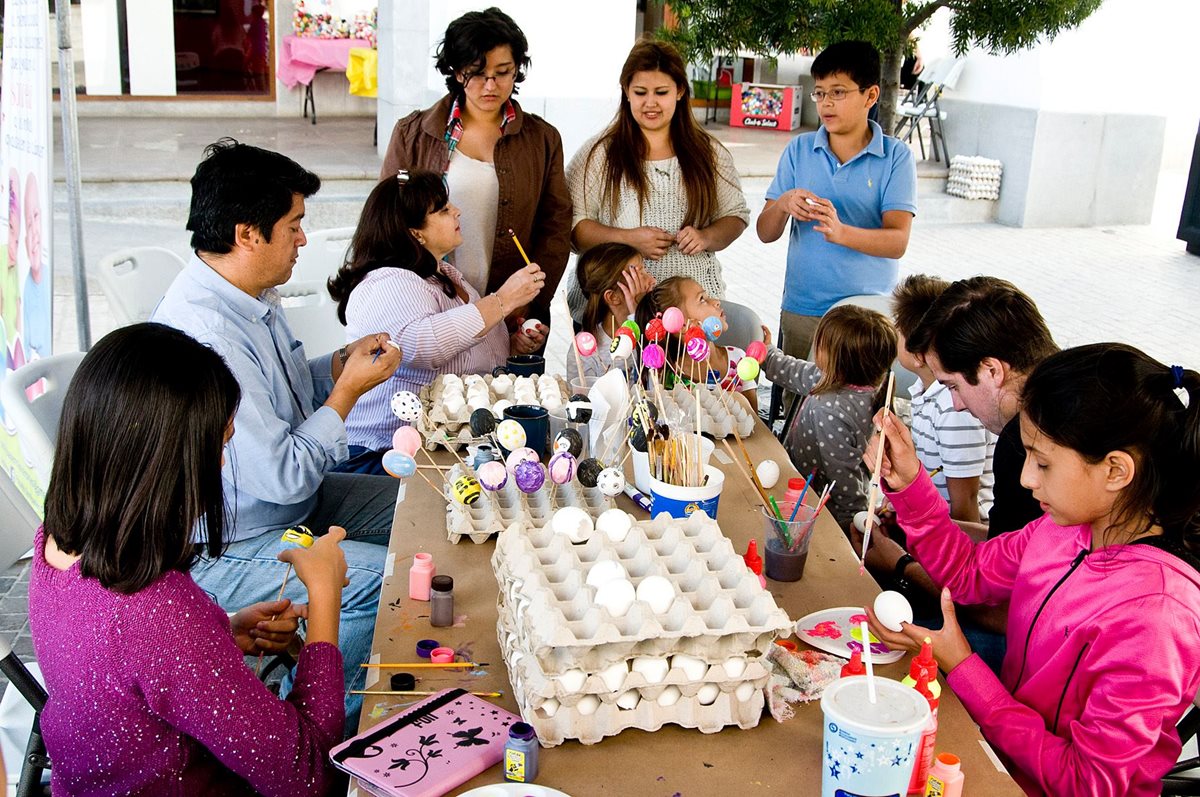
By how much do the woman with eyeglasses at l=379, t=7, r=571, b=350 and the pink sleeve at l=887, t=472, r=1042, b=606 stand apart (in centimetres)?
161

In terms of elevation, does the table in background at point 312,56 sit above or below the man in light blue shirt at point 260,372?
above

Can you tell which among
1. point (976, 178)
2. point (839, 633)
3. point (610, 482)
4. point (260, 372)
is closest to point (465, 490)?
point (610, 482)

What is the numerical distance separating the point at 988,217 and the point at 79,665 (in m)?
10.3

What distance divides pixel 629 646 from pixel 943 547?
0.94m

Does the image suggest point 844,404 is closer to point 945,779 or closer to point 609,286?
point 609,286

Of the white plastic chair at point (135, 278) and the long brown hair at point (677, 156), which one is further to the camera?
the long brown hair at point (677, 156)

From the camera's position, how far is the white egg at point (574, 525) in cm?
179

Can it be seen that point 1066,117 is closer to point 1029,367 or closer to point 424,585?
point 1029,367

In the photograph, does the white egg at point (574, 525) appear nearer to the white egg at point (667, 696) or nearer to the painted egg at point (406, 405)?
the white egg at point (667, 696)

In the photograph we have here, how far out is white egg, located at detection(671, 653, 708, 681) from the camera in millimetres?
1511

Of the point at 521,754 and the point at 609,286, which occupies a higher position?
the point at 609,286

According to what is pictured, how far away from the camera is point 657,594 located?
1532 millimetres

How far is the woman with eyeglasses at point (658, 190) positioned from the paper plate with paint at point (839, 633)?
75.2 inches

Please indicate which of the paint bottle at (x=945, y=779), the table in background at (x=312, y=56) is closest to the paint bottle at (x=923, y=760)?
the paint bottle at (x=945, y=779)
